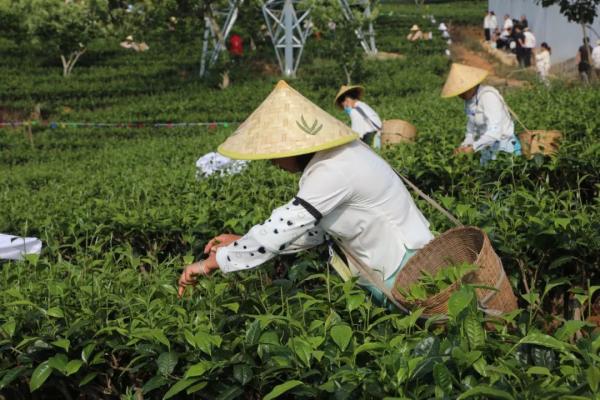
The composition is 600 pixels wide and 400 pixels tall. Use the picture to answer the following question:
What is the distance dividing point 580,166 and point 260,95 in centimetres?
1691

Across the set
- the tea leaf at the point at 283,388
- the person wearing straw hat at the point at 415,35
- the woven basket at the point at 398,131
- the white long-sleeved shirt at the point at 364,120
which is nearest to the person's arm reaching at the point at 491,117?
the woven basket at the point at 398,131

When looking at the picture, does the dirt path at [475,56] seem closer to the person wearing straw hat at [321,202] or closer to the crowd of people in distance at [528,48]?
the crowd of people in distance at [528,48]

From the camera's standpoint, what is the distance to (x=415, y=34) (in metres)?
29.0

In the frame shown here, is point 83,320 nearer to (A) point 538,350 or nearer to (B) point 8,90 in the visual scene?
(A) point 538,350

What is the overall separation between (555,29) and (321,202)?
66.7 feet

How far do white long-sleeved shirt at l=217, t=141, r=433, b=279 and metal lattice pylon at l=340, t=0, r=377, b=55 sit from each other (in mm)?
20790

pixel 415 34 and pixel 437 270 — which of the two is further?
pixel 415 34

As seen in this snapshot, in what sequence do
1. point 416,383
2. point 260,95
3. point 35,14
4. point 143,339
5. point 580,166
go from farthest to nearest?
point 35,14 → point 260,95 → point 580,166 → point 143,339 → point 416,383

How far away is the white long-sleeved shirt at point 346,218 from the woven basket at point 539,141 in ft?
9.47

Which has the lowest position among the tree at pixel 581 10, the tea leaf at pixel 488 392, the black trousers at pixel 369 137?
the black trousers at pixel 369 137

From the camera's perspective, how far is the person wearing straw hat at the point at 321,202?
2.84 m

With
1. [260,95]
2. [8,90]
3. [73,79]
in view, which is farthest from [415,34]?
[8,90]

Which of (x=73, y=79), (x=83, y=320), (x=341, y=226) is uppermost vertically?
(x=341, y=226)

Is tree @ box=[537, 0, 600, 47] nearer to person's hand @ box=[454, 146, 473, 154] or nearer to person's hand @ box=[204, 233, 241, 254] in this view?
person's hand @ box=[454, 146, 473, 154]
